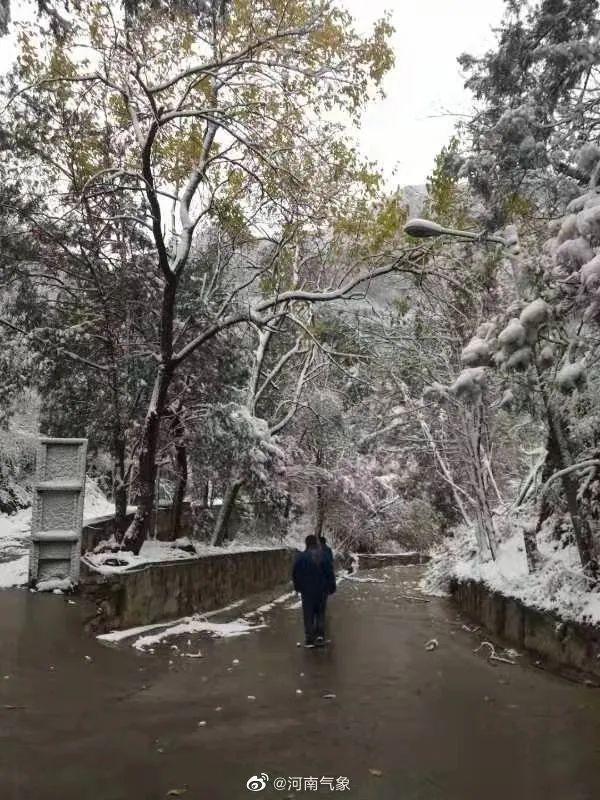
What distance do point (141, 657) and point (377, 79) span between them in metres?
9.68

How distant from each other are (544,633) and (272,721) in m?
4.66

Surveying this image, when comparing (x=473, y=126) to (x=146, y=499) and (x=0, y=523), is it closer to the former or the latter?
(x=146, y=499)

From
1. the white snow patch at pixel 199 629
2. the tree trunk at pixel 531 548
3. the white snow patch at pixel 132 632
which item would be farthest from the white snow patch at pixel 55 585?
the tree trunk at pixel 531 548

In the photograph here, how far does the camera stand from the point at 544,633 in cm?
877

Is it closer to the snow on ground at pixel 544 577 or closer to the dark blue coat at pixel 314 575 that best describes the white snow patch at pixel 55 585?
the dark blue coat at pixel 314 575

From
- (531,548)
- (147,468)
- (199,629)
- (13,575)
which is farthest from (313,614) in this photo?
(13,575)

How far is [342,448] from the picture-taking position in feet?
87.2

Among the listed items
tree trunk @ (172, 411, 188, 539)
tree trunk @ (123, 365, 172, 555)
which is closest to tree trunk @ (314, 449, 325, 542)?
tree trunk @ (172, 411, 188, 539)

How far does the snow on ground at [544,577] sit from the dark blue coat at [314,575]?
2.88 m

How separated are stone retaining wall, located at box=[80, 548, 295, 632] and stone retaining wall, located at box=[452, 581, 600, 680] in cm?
537

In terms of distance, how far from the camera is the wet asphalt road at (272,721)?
4.30m

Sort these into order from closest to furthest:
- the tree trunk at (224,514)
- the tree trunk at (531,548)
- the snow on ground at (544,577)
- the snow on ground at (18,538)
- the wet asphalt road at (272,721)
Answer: the wet asphalt road at (272,721) → the snow on ground at (544,577) → the tree trunk at (531,548) → the snow on ground at (18,538) → the tree trunk at (224,514)

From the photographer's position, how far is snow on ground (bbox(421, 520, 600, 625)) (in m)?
8.16

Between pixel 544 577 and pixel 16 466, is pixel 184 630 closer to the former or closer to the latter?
pixel 544 577
